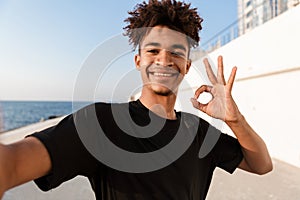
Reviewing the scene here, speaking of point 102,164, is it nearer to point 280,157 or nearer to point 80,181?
point 80,181

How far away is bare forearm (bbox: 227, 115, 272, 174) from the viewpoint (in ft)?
4.19

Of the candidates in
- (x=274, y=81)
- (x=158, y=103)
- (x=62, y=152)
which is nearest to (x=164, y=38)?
(x=158, y=103)

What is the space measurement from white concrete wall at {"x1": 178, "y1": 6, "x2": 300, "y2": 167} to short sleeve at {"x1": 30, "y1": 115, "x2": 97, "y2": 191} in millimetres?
4416

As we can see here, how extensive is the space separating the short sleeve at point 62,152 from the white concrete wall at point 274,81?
442 centimetres

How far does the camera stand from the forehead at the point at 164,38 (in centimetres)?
125

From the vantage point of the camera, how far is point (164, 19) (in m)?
1.33

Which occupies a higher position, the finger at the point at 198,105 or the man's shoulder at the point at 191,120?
the finger at the point at 198,105

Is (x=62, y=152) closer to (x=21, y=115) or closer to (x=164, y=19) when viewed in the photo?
(x=164, y=19)

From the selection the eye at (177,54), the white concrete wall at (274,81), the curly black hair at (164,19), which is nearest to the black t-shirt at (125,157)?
the eye at (177,54)

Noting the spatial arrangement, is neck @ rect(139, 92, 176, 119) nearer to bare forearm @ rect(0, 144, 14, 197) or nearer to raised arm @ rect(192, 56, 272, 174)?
raised arm @ rect(192, 56, 272, 174)

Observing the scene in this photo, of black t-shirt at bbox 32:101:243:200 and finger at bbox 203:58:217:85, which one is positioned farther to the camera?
finger at bbox 203:58:217:85

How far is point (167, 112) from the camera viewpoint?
51.1 inches

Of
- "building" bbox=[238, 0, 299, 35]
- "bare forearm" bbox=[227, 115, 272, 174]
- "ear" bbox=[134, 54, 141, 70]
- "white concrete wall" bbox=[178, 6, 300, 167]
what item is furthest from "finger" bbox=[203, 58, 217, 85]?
"building" bbox=[238, 0, 299, 35]

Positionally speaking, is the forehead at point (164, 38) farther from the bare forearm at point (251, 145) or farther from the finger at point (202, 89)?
the bare forearm at point (251, 145)
